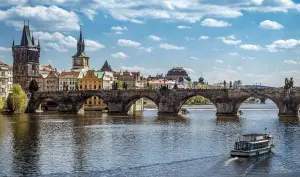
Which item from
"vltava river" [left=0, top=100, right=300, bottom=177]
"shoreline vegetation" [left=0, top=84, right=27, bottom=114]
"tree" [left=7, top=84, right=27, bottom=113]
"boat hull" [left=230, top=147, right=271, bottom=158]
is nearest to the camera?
"vltava river" [left=0, top=100, right=300, bottom=177]

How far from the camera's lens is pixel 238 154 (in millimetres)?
56656

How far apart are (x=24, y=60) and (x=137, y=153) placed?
12533 cm

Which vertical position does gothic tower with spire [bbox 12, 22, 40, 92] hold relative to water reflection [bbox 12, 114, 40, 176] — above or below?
above

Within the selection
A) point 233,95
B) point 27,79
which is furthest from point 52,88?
point 233,95

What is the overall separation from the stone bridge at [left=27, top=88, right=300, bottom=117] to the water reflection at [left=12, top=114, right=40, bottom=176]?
46193mm

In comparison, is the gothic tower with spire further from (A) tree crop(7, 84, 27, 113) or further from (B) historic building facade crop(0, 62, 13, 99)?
(A) tree crop(7, 84, 27, 113)

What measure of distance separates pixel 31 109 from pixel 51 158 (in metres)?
93.2

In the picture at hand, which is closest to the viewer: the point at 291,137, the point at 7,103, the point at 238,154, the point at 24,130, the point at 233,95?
the point at 238,154

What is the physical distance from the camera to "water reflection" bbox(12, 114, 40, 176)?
5122cm

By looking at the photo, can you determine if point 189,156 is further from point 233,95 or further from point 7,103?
point 7,103

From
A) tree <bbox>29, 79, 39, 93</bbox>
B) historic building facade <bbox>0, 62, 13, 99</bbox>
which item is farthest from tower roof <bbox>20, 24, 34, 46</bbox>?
historic building facade <bbox>0, 62, 13, 99</bbox>

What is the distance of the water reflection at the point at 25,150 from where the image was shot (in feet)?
168

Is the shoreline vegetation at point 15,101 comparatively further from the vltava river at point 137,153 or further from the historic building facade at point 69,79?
the historic building facade at point 69,79

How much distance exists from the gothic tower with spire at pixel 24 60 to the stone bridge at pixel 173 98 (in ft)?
93.7
